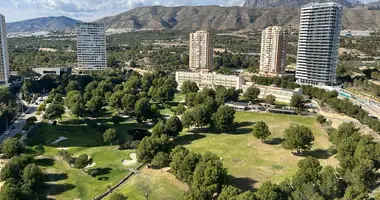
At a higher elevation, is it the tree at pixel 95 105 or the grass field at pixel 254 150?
the tree at pixel 95 105

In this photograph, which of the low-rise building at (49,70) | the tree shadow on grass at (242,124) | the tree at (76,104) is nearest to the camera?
the tree shadow on grass at (242,124)

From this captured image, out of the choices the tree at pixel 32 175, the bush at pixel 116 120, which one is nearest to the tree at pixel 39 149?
the tree at pixel 32 175

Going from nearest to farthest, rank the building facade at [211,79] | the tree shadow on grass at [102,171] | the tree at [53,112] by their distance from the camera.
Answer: the tree shadow on grass at [102,171], the tree at [53,112], the building facade at [211,79]

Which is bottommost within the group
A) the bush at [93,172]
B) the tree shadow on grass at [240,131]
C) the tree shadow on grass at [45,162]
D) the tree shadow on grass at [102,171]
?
the tree shadow on grass at [102,171]

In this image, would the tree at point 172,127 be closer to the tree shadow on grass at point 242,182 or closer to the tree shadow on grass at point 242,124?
the tree shadow on grass at point 242,124

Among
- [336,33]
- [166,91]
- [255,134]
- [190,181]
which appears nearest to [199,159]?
[190,181]

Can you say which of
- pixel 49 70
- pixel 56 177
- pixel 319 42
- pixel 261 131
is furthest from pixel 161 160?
pixel 49 70
